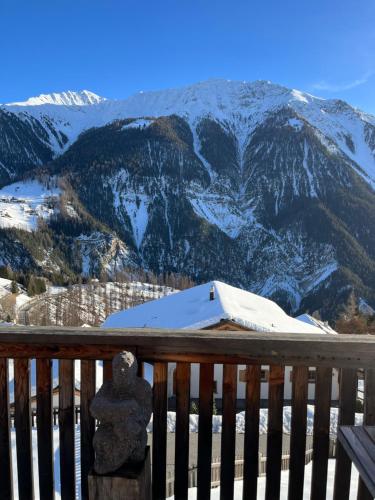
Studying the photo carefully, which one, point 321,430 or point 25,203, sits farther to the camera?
point 25,203

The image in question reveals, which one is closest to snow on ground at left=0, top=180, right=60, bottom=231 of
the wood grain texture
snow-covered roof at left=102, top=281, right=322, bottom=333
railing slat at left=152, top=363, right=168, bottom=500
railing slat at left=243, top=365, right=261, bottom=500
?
snow-covered roof at left=102, top=281, right=322, bottom=333

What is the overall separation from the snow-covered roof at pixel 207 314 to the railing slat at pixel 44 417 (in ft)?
43.4

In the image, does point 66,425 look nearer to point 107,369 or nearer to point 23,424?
A: point 23,424

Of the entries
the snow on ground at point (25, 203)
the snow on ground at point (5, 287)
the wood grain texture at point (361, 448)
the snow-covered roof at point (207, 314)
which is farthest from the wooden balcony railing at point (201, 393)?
the snow on ground at point (25, 203)

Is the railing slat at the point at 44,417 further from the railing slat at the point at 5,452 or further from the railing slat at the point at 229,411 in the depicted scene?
the railing slat at the point at 229,411

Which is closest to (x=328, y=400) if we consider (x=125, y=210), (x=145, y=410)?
(x=145, y=410)

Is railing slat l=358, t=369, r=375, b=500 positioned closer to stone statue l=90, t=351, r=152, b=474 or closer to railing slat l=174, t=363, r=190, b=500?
railing slat l=174, t=363, r=190, b=500

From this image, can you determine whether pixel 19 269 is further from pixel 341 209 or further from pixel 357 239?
pixel 341 209

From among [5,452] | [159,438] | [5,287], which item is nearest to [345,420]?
[159,438]

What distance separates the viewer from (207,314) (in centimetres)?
1822

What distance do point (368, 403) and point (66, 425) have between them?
1704 mm

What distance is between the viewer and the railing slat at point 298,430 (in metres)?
Answer: 2.36

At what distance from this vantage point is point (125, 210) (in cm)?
18250

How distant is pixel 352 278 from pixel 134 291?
67461mm
